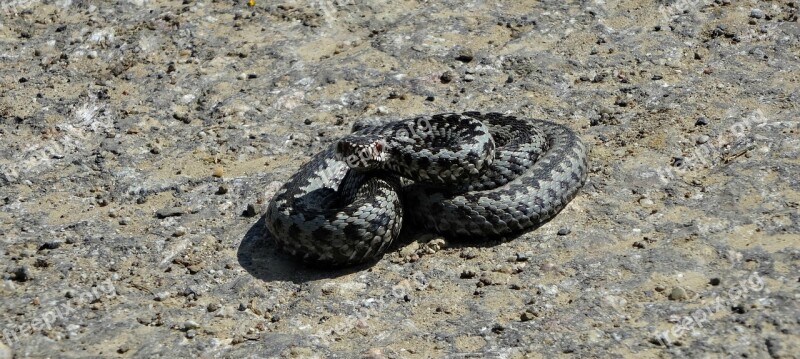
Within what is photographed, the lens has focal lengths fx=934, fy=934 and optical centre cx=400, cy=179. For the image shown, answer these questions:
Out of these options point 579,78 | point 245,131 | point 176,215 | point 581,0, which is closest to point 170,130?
point 245,131

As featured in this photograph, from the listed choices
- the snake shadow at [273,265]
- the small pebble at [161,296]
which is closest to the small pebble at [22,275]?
the small pebble at [161,296]

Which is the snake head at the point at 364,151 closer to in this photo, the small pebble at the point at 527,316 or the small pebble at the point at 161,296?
the small pebble at the point at 161,296

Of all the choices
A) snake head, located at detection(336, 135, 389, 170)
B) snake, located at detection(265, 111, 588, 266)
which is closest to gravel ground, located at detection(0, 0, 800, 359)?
snake, located at detection(265, 111, 588, 266)

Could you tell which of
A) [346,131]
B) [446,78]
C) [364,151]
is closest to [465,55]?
[446,78]

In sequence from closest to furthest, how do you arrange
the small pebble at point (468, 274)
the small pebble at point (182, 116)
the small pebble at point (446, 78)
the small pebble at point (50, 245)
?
the small pebble at point (468, 274) < the small pebble at point (50, 245) < the small pebble at point (182, 116) < the small pebble at point (446, 78)

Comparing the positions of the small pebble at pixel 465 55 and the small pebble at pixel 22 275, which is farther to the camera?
the small pebble at pixel 465 55

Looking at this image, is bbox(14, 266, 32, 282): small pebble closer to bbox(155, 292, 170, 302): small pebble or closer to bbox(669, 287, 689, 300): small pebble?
bbox(155, 292, 170, 302): small pebble
